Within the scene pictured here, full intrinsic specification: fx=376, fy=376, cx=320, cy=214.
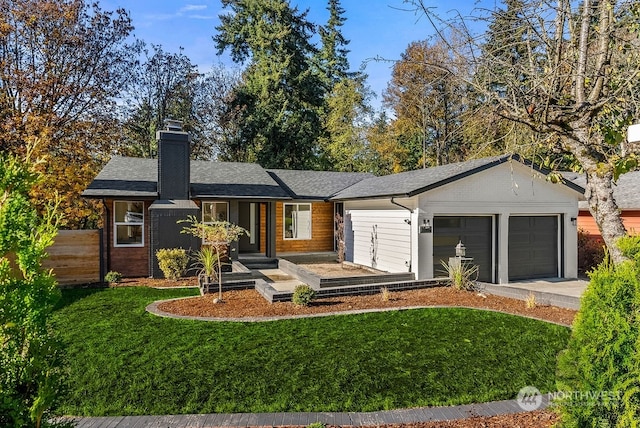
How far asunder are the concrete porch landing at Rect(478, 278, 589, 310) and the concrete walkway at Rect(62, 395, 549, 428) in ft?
14.1

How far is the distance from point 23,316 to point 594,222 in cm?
1528

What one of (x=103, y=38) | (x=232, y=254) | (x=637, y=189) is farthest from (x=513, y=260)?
(x=103, y=38)

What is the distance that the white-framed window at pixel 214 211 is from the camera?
1571 centimetres

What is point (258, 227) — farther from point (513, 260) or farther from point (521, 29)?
point (521, 29)

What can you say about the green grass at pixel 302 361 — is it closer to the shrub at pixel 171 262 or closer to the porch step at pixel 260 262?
the shrub at pixel 171 262

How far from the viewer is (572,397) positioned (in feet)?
9.91

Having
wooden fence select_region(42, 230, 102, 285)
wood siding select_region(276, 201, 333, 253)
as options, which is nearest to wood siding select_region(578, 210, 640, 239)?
wood siding select_region(276, 201, 333, 253)

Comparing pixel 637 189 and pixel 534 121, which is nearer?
pixel 534 121

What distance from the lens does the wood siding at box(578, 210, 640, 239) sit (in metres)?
13.0

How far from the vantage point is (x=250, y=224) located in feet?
57.1

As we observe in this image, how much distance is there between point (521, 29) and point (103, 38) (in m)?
20.9

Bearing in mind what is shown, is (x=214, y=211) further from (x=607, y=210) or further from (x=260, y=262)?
(x=607, y=210)

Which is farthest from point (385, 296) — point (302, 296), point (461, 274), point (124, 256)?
point (124, 256)

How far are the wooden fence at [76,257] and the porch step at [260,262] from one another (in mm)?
5022
